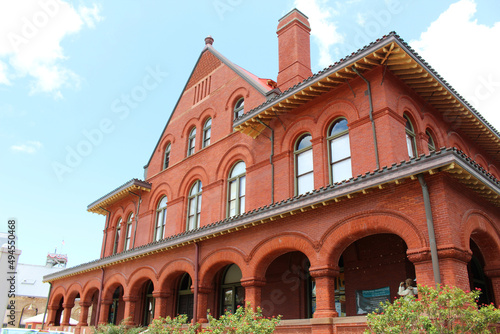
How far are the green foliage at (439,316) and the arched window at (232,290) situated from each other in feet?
31.3

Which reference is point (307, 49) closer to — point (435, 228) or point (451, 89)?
point (451, 89)

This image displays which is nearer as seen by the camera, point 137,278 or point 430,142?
point 430,142

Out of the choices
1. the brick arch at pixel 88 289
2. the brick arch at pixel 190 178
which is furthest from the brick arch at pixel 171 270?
the brick arch at pixel 88 289

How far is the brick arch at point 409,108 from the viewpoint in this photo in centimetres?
1367

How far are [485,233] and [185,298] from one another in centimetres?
1296

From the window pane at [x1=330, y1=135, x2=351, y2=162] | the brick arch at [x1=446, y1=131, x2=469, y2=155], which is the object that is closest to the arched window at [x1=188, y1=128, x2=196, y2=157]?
the window pane at [x1=330, y1=135, x2=351, y2=162]

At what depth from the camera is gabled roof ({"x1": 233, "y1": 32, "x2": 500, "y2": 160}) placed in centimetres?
1242

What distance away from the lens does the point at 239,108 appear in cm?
1958

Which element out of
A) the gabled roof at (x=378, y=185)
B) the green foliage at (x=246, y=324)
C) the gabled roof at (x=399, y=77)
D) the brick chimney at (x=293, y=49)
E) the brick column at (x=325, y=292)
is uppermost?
the brick chimney at (x=293, y=49)

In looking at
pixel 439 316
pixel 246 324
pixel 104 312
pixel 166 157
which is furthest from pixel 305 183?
pixel 104 312

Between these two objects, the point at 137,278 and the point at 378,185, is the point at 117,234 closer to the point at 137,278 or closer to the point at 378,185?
the point at 137,278

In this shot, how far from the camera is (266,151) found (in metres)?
16.8

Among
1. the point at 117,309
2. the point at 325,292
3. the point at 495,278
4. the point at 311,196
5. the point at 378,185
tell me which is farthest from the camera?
the point at 117,309

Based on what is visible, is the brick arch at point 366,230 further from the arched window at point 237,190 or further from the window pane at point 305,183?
the arched window at point 237,190
